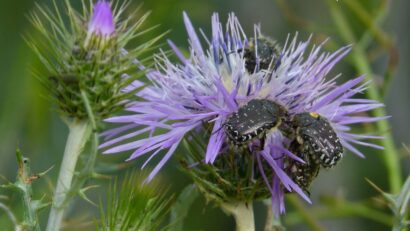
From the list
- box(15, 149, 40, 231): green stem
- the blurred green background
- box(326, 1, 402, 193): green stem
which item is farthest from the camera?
the blurred green background

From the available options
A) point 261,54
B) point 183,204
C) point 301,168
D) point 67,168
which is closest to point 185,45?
point 261,54

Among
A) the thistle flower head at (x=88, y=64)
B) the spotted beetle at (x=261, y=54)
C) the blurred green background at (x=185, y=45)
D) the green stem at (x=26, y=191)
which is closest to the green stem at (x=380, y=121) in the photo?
the blurred green background at (x=185, y=45)

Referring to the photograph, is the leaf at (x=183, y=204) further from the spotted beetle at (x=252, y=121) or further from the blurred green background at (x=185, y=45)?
the blurred green background at (x=185, y=45)

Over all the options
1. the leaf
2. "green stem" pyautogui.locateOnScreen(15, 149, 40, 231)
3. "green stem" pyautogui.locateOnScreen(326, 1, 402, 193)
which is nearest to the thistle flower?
the leaf

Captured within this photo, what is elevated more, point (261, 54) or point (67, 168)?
point (261, 54)

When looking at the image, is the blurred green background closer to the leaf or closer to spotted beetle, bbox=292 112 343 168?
the leaf

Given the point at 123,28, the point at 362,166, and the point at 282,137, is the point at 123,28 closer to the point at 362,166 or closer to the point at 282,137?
the point at 282,137

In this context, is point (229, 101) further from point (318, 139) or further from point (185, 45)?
point (185, 45)
